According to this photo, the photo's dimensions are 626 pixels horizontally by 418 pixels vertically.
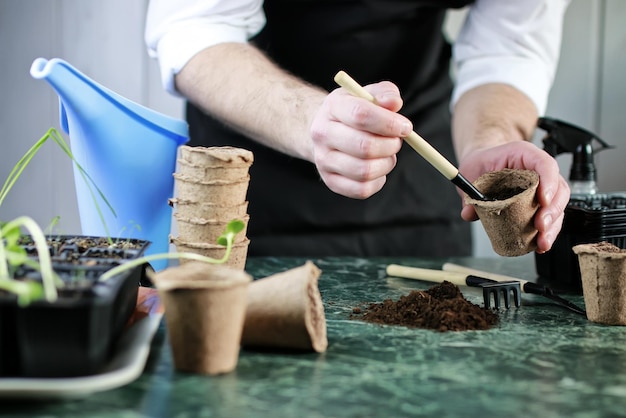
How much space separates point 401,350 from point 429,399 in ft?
0.63

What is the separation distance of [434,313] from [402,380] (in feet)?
0.95

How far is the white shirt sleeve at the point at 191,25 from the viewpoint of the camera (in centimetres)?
177

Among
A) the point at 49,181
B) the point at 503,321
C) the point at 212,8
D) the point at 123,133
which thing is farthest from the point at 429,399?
the point at 49,181

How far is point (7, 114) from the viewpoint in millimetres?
2785

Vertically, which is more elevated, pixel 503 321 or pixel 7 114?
pixel 7 114

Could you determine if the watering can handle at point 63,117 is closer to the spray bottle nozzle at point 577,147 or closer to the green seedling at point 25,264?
the green seedling at point 25,264

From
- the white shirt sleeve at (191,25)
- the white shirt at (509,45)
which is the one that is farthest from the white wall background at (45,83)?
the white shirt sleeve at (191,25)

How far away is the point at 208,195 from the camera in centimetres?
133

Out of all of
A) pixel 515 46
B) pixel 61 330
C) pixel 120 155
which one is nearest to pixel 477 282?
pixel 120 155

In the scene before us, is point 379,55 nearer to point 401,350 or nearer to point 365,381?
point 401,350

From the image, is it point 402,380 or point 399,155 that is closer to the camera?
point 402,380

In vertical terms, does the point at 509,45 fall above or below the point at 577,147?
above

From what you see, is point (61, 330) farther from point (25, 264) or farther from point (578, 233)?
point (578, 233)

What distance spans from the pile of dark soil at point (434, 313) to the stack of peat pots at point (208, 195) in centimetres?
28
